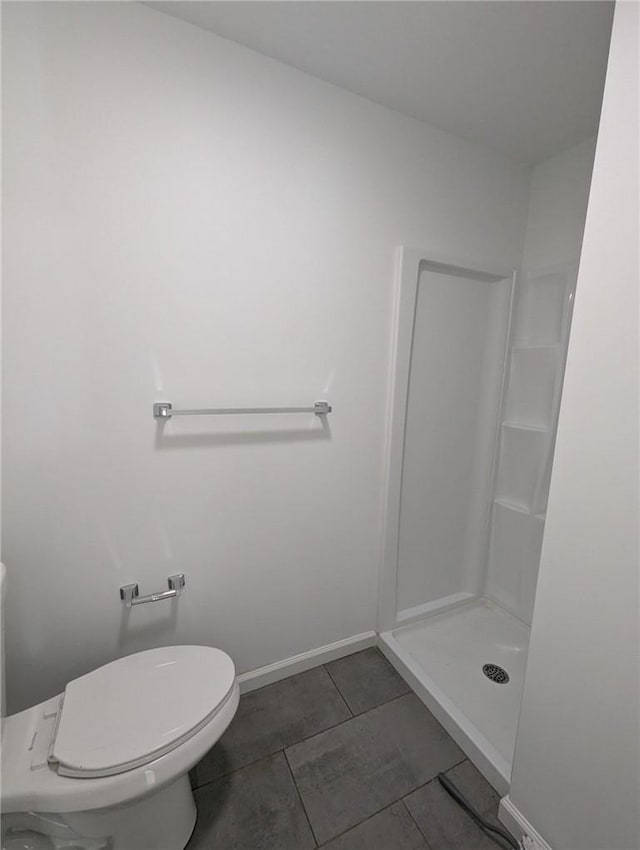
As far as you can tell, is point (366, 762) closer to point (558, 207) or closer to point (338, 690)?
point (338, 690)

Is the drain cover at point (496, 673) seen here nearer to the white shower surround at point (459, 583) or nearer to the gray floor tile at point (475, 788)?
the white shower surround at point (459, 583)

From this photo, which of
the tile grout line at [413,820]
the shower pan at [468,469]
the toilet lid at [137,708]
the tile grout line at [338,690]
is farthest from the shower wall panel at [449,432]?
the toilet lid at [137,708]

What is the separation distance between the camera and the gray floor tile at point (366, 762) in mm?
1093

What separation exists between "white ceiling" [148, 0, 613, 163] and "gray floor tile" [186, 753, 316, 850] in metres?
2.38

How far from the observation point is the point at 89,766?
31.9 inches

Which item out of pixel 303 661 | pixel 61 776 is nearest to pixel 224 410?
pixel 61 776

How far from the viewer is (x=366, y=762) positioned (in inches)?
48.1

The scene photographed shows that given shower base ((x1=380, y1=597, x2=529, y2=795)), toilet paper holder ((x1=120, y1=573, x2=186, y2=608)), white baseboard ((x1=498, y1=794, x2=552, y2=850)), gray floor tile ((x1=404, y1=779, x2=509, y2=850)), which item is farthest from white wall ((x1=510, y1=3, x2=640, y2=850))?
toilet paper holder ((x1=120, y1=573, x2=186, y2=608))

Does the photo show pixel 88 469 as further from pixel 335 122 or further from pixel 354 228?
pixel 335 122

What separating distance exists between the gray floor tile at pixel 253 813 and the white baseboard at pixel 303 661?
11.8 inches

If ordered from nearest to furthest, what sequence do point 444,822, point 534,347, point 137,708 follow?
point 137,708 < point 444,822 < point 534,347

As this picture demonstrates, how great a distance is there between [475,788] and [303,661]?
743 millimetres

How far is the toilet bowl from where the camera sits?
80 cm

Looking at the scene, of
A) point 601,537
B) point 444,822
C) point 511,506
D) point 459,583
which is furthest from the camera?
point 459,583
